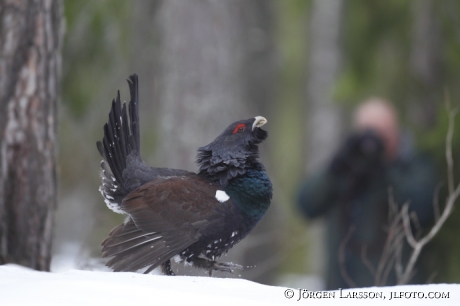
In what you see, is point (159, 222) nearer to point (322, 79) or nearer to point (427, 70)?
point (427, 70)

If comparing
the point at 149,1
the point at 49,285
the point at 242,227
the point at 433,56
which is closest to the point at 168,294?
the point at 49,285

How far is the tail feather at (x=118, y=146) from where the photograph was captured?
4180 mm

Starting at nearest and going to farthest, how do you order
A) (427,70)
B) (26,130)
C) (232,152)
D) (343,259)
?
(232,152), (26,130), (343,259), (427,70)

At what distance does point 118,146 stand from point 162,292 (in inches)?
70.3

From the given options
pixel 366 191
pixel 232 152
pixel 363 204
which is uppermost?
pixel 366 191

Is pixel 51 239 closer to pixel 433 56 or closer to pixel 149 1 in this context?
pixel 433 56

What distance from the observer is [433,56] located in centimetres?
682

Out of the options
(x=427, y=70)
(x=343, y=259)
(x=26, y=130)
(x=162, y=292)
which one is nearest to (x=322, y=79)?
(x=427, y=70)

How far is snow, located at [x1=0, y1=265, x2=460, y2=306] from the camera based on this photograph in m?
2.47

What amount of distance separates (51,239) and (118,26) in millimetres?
3786

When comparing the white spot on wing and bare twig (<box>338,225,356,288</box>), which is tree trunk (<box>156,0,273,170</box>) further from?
the white spot on wing

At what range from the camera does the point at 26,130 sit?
4.16m

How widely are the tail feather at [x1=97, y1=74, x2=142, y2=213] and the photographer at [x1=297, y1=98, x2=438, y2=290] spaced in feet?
6.30

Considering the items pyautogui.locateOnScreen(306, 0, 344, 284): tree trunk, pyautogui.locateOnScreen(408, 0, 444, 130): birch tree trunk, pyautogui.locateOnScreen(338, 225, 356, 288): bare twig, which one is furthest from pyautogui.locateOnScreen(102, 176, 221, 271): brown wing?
pyautogui.locateOnScreen(306, 0, 344, 284): tree trunk
